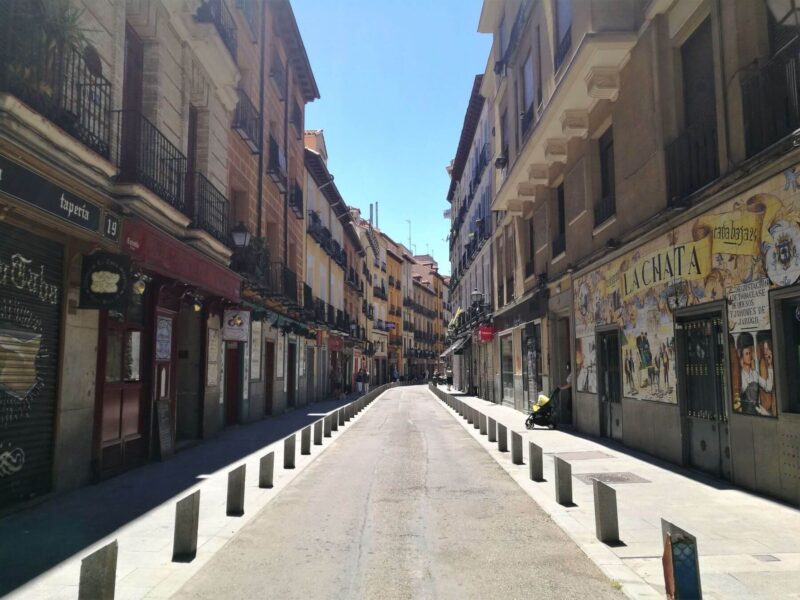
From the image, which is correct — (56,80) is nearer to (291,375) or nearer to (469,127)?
(291,375)

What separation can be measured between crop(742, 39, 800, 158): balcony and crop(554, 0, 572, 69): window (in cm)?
650

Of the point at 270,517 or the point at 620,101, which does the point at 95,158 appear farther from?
the point at 620,101

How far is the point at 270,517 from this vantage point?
7152 mm

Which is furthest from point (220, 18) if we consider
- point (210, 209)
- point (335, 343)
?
point (335, 343)

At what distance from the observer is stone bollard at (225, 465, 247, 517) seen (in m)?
7.14

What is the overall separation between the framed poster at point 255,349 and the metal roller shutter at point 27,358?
10278 mm

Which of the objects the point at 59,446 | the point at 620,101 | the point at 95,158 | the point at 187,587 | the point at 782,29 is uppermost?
the point at 620,101

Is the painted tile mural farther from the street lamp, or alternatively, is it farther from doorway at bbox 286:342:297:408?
doorway at bbox 286:342:297:408

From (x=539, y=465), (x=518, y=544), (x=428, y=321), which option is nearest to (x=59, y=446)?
(x=518, y=544)

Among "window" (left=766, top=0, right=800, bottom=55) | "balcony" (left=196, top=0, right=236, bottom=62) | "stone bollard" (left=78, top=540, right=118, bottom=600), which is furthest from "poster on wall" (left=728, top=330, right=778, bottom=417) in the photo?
"balcony" (left=196, top=0, right=236, bottom=62)

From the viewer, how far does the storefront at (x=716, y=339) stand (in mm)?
7227

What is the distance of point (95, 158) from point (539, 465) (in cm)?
739

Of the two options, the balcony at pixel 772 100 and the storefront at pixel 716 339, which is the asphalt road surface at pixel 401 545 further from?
the balcony at pixel 772 100

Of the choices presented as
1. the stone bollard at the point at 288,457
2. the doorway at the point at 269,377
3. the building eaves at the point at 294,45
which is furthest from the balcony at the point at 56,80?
the building eaves at the point at 294,45
